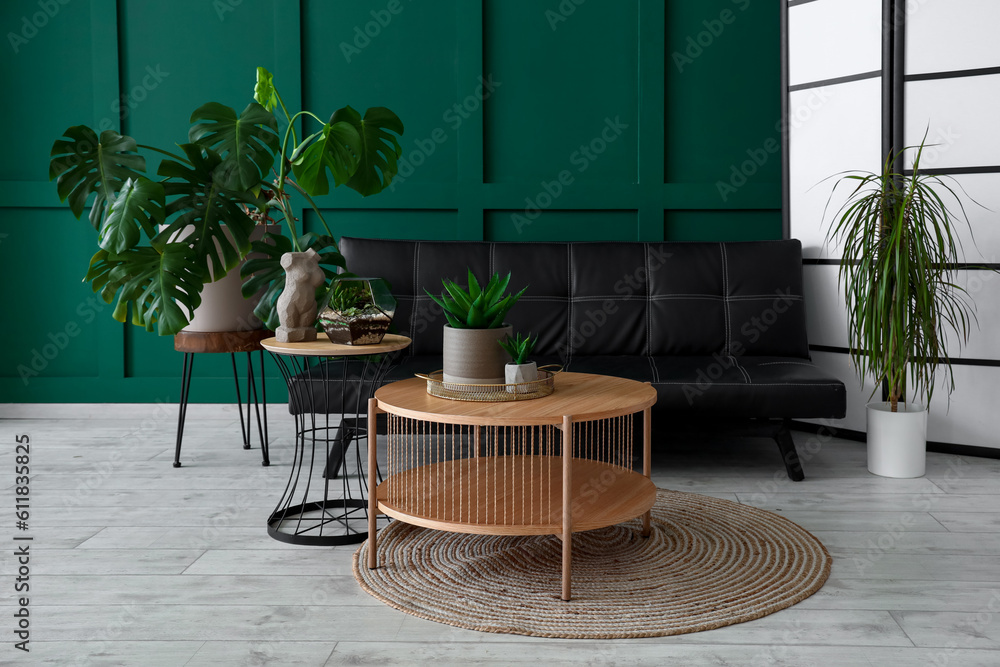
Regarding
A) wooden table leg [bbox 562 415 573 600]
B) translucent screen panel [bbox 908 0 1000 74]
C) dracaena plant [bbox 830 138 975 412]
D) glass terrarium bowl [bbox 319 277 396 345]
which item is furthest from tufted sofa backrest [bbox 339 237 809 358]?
wooden table leg [bbox 562 415 573 600]

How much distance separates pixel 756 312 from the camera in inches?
136

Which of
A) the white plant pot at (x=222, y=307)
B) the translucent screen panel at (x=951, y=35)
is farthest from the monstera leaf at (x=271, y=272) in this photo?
the translucent screen panel at (x=951, y=35)

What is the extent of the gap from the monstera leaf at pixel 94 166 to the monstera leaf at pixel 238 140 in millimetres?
269

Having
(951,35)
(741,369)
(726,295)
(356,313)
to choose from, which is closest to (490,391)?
(356,313)

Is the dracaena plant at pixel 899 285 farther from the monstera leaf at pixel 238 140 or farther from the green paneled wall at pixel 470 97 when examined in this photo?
the monstera leaf at pixel 238 140

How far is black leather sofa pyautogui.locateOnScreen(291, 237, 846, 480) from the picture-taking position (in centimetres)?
345

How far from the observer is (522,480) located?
2230 millimetres

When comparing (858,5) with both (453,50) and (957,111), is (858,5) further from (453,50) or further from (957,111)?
(453,50)

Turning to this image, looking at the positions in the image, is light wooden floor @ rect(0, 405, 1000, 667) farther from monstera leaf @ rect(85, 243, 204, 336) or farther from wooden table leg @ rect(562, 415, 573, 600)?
monstera leaf @ rect(85, 243, 204, 336)

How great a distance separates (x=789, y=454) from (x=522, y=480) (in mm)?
1243

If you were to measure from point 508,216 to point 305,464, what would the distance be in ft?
5.13

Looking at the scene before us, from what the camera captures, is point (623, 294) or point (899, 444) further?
point (623, 294)

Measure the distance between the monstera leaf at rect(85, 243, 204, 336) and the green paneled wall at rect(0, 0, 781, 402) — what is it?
153 cm

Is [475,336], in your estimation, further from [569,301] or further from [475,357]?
[569,301]
